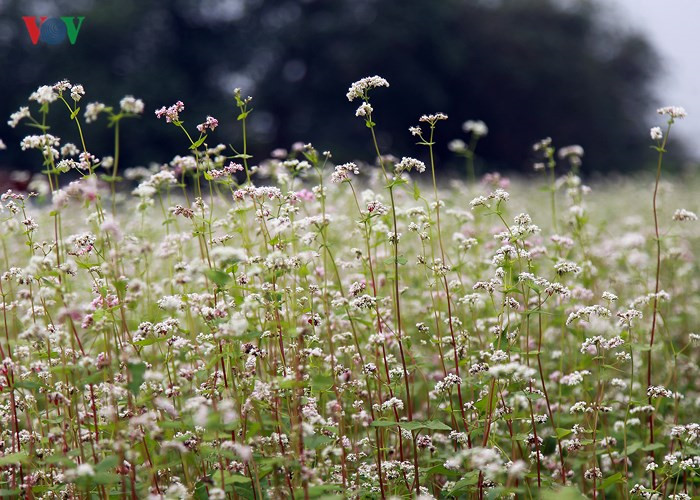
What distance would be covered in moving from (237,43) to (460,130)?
1226 cm

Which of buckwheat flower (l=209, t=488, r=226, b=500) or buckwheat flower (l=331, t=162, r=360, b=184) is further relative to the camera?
buckwheat flower (l=331, t=162, r=360, b=184)

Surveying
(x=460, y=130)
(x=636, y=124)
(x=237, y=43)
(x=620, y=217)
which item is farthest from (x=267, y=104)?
(x=620, y=217)

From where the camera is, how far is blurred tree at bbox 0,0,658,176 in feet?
105

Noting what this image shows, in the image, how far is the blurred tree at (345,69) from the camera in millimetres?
31875

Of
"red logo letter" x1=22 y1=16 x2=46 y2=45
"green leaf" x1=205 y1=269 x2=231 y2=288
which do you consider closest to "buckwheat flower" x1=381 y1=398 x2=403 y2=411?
"green leaf" x1=205 y1=269 x2=231 y2=288

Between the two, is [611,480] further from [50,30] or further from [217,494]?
[50,30]

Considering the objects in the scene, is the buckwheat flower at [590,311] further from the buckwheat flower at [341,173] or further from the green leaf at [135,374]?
the green leaf at [135,374]

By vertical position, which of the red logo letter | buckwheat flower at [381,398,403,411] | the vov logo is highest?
the vov logo

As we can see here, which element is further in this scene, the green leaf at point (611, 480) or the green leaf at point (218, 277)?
the green leaf at point (611, 480)

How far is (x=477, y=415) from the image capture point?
3.63 m

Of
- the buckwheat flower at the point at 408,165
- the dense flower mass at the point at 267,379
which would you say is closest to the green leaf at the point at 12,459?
the dense flower mass at the point at 267,379

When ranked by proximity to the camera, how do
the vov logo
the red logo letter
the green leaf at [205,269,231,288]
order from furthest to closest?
the vov logo < the red logo letter < the green leaf at [205,269,231,288]

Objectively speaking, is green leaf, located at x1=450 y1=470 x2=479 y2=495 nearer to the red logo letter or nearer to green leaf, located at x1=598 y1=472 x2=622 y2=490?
green leaf, located at x1=598 y1=472 x2=622 y2=490

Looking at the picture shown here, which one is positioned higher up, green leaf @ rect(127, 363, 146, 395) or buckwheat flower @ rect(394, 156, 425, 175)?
buckwheat flower @ rect(394, 156, 425, 175)
